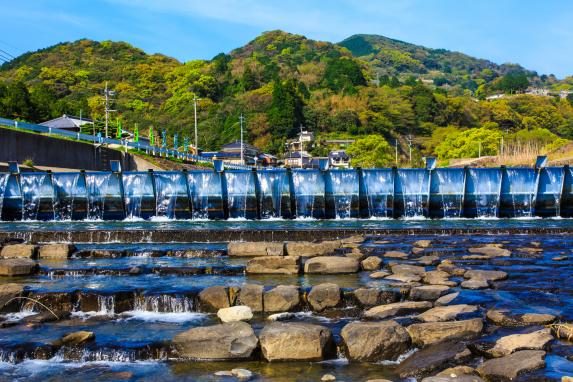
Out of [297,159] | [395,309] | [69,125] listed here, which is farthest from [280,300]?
[297,159]

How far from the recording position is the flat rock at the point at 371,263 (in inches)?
501

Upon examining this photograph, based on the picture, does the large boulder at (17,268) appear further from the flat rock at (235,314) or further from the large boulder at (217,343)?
the large boulder at (217,343)

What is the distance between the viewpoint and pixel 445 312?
8.46 metres

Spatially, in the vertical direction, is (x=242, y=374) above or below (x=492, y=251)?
below

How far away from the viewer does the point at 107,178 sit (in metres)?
26.6

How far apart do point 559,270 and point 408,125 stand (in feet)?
345

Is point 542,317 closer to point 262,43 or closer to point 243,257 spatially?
point 243,257

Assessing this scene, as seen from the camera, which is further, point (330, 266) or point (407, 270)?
point (330, 266)

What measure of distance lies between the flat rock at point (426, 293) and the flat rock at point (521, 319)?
1.36 meters

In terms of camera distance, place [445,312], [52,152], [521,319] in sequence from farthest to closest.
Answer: [52,152], [445,312], [521,319]

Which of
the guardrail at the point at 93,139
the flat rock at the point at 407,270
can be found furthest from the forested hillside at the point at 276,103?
the flat rock at the point at 407,270

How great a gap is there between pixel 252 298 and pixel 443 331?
327 centimetres

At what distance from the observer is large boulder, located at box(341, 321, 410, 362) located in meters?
7.35

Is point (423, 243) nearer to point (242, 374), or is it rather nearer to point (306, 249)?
point (306, 249)
